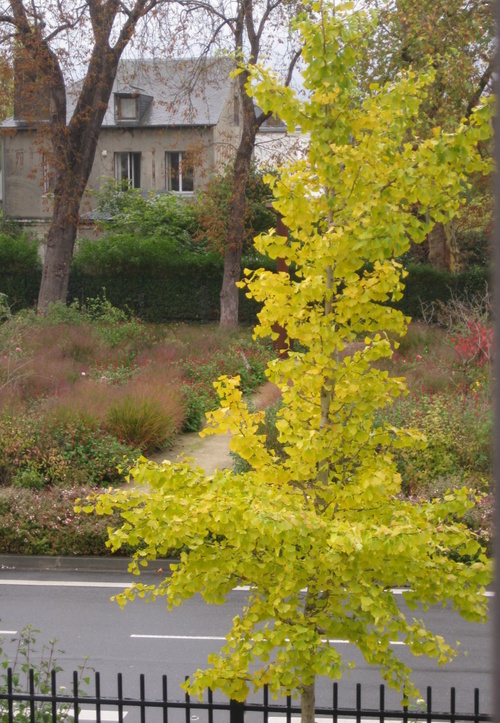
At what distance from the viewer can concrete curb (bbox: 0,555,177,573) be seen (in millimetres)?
10227

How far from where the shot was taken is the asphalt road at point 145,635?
695cm

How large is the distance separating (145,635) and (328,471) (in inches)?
189

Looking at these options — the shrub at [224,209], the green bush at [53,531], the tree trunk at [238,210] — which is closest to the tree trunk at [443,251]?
the shrub at [224,209]

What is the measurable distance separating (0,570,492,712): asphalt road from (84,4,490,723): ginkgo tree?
294cm

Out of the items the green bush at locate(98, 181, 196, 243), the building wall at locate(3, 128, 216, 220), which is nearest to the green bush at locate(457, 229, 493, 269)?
the green bush at locate(98, 181, 196, 243)

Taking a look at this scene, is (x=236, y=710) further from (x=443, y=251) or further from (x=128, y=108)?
(x=128, y=108)

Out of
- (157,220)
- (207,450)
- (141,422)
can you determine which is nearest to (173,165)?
(157,220)

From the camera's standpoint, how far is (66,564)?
1027 centimetres

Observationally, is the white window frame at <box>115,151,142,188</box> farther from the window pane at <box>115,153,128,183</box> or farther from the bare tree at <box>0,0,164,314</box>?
the bare tree at <box>0,0,164,314</box>

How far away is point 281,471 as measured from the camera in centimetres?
400

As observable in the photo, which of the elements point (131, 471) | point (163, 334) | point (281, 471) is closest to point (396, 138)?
point (281, 471)

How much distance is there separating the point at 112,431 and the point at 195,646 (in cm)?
558

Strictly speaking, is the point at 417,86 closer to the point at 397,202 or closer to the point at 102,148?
the point at 397,202

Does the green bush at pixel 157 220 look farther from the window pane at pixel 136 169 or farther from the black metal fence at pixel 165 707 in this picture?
the black metal fence at pixel 165 707
